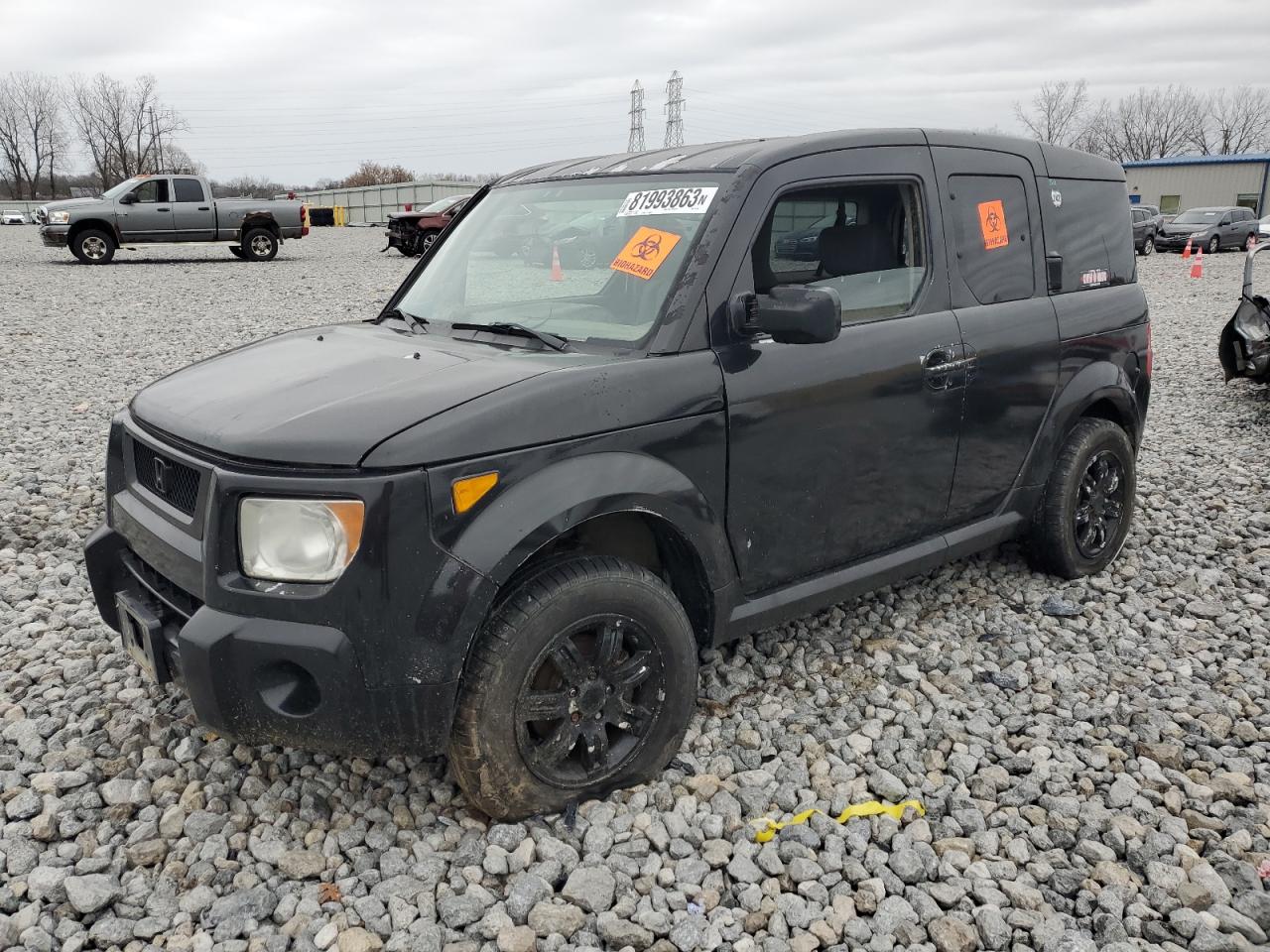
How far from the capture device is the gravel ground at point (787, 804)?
2537 millimetres

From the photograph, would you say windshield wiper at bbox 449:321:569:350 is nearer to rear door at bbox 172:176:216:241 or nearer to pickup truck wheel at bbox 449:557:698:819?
pickup truck wheel at bbox 449:557:698:819

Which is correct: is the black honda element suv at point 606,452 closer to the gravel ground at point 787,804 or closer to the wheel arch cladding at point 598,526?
the wheel arch cladding at point 598,526

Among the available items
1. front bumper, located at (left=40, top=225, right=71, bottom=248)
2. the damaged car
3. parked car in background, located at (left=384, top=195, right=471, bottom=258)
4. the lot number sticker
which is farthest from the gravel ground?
parked car in background, located at (left=384, top=195, right=471, bottom=258)

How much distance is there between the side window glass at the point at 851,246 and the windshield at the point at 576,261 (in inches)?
10.7

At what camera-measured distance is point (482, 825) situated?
9.46 ft

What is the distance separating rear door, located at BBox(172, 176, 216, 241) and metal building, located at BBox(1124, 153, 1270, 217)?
4549 centimetres

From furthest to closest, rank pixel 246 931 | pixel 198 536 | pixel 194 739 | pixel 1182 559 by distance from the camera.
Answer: pixel 1182 559 → pixel 194 739 → pixel 198 536 → pixel 246 931

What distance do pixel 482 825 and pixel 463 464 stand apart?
1.10 metres

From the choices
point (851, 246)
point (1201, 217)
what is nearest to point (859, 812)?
point (851, 246)

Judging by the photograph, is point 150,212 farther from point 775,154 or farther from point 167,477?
point 775,154

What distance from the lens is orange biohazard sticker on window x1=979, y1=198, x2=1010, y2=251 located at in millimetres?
3957

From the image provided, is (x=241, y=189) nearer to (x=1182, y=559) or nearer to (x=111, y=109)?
(x=111, y=109)

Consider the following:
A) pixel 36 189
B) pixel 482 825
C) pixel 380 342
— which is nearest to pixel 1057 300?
pixel 380 342

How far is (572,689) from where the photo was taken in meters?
2.81
